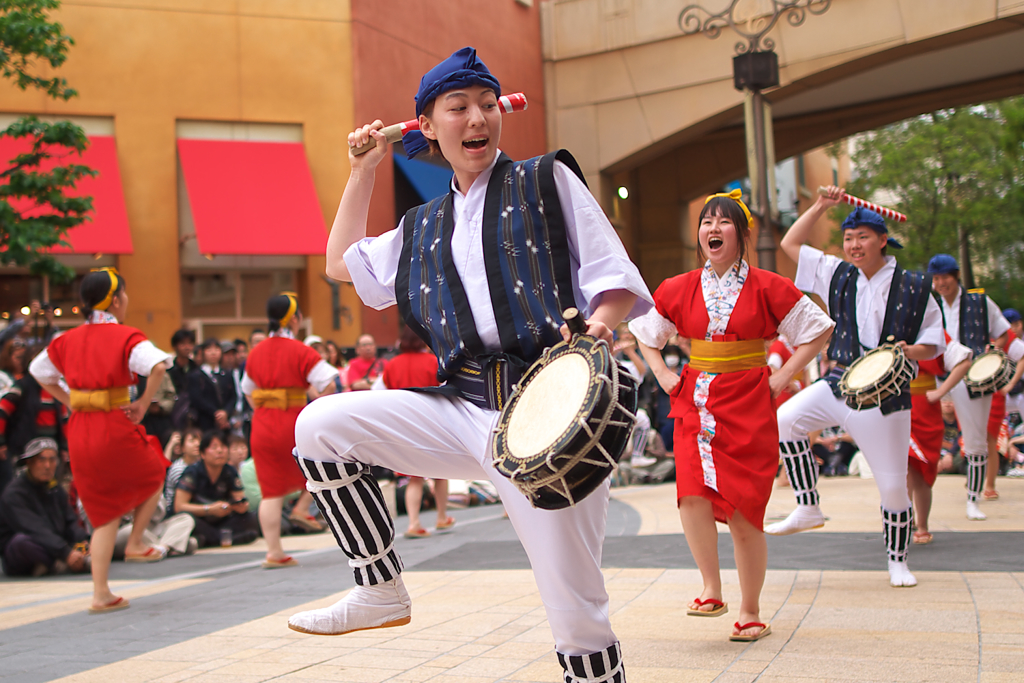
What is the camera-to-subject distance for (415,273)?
2.93 meters

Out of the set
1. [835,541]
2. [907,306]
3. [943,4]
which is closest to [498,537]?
[835,541]

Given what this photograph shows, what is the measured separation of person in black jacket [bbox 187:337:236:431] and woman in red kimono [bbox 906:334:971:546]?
6699 mm

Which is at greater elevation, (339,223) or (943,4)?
(943,4)

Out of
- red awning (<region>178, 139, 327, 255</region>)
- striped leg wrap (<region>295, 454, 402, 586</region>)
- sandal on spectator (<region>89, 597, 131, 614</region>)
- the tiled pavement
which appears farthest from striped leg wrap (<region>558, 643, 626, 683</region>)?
red awning (<region>178, 139, 327, 255</region>)

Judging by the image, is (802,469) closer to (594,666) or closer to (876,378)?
(876,378)

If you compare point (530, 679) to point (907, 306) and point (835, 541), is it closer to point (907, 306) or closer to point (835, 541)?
point (907, 306)

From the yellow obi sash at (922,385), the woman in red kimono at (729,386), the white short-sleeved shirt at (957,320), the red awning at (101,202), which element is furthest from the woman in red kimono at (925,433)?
the red awning at (101,202)

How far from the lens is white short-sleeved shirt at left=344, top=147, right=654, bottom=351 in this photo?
268 centimetres

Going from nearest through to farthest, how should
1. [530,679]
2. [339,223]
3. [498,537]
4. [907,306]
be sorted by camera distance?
[339,223] → [530,679] → [907,306] → [498,537]

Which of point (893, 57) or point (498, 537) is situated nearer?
point (498, 537)

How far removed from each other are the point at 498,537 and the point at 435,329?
17.3 ft

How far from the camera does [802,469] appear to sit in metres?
5.28

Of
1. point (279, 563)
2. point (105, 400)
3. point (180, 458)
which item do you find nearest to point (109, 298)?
point (105, 400)

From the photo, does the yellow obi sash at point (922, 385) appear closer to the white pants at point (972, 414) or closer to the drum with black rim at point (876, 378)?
the drum with black rim at point (876, 378)
